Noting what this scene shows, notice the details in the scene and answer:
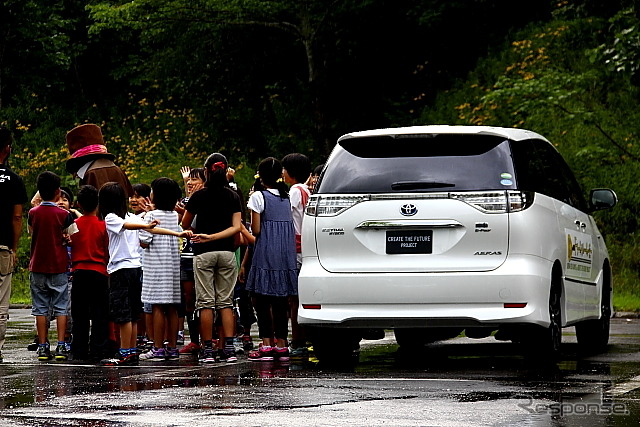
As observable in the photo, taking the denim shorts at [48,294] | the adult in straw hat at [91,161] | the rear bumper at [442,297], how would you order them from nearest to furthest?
the rear bumper at [442,297]
the denim shorts at [48,294]
the adult in straw hat at [91,161]

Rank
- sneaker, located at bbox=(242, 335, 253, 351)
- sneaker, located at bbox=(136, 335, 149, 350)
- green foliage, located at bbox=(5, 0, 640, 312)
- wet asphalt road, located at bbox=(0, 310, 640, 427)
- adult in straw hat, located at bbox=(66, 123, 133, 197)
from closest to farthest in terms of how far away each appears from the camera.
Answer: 1. wet asphalt road, located at bbox=(0, 310, 640, 427)
2. adult in straw hat, located at bbox=(66, 123, 133, 197)
3. sneaker, located at bbox=(242, 335, 253, 351)
4. sneaker, located at bbox=(136, 335, 149, 350)
5. green foliage, located at bbox=(5, 0, 640, 312)

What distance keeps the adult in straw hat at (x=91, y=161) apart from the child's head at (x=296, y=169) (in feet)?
5.56

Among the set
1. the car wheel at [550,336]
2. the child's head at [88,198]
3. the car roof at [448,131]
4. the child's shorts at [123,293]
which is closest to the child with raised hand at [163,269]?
the child's shorts at [123,293]

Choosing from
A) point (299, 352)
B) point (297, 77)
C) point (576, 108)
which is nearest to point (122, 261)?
point (299, 352)

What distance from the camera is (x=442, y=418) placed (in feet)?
26.0

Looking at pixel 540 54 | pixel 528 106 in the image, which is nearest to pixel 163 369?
pixel 528 106

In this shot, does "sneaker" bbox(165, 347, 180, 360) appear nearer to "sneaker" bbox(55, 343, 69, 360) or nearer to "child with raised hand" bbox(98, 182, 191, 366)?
"child with raised hand" bbox(98, 182, 191, 366)

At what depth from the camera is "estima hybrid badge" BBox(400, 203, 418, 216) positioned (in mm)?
10930

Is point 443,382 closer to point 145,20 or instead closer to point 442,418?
point 442,418

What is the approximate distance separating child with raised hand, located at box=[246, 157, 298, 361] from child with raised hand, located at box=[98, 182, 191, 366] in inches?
30.4

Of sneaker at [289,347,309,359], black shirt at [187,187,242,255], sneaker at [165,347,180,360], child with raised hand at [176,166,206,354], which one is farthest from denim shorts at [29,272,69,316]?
sneaker at [289,347,309,359]

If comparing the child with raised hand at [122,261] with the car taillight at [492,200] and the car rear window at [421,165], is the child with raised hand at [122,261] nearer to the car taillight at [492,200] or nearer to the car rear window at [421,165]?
the car rear window at [421,165]

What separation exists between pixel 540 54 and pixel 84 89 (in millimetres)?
17103

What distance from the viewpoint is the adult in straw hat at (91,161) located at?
46.6 ft
